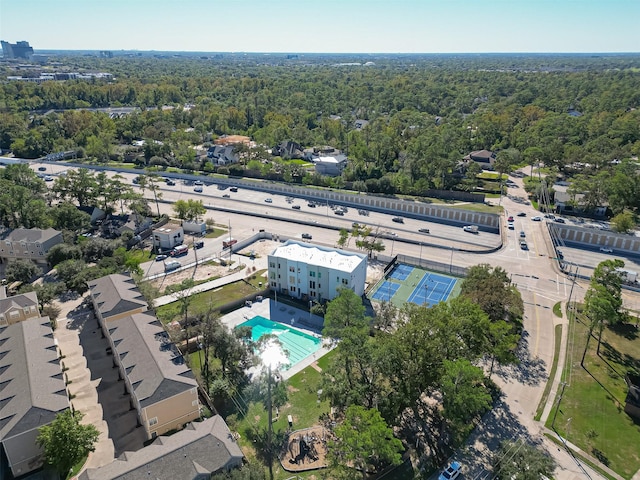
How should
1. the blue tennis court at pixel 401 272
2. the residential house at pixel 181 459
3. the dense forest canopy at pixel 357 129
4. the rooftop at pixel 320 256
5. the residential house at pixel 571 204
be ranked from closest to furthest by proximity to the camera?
the residential house at pixel 181 459, the rooftop at pixel 320 256, the blue tennis court at pixel 401 272, the residential house at pixel 571 204, the dense forest canopy at pixel 357 129

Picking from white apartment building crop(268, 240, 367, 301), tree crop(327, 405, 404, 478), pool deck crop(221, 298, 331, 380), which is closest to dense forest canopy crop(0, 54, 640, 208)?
white apartment building crop(268, 240, 367, 301)

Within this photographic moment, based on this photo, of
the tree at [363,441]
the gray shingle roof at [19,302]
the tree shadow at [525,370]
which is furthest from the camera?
the gray shingle roof at [19,302]

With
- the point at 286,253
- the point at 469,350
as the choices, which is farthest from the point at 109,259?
the point at 469,350

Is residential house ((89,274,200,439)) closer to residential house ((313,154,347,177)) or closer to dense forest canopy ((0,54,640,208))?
Answer: dense forest canopy ((0,54,640,208))

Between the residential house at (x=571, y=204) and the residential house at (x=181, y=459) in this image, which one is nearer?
the residential house at (x=181, y=459)

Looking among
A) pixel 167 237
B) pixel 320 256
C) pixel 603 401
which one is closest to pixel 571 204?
pixel 603 401

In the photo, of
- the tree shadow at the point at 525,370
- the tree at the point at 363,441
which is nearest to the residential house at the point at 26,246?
the tree at the point at 363,441

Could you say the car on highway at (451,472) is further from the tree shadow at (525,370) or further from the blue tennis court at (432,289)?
the blue tennis court at (432,289)
